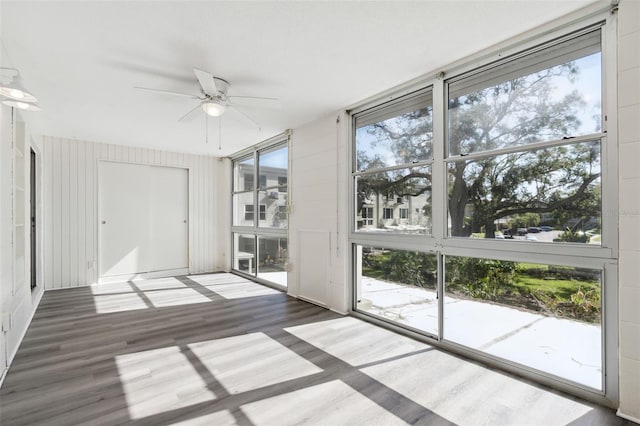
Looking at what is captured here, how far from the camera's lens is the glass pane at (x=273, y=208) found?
514 cm

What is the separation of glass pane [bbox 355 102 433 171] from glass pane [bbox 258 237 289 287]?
6.83 ft

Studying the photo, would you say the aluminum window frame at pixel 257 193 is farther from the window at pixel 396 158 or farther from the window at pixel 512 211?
the window at pixel 512 211

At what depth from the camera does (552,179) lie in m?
2.21

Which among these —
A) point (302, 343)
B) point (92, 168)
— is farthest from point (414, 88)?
point (92, 168)

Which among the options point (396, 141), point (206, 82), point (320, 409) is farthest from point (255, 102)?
point (320, 409)

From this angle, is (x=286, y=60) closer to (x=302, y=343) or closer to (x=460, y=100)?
(x=460, y=100)

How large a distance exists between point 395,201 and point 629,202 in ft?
5.97

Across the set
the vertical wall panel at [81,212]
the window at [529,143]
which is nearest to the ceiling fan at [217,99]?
the window at [529,143]

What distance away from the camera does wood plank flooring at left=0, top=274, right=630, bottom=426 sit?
1864 mm

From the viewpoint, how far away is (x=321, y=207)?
13.8ft

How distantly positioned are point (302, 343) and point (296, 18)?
2660 mm

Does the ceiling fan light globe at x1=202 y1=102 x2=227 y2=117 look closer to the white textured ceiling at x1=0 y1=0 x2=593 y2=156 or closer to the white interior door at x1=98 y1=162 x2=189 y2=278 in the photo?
the white textured ceiling at x1=0 y1=0 x2=593 y2=156

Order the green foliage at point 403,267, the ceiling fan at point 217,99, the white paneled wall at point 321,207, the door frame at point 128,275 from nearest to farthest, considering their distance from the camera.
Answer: the ceiling fan at point 217,99, the green foliage at point 403,267, the white paneled wall at point 321,207, the door frame at point 128,275

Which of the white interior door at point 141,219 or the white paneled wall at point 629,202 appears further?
the white interior door at point 141,219
